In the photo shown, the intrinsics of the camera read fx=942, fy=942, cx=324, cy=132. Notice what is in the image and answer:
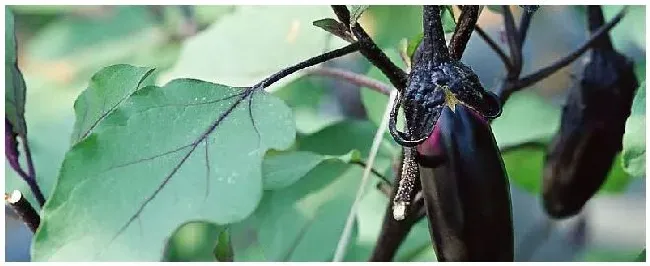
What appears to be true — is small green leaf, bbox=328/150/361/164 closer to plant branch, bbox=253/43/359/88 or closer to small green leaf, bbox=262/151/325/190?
small green leaf, bbox=262/151/325/190

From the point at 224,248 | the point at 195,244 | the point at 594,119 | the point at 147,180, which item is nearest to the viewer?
the point at 147,180

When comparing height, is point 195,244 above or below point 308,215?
below

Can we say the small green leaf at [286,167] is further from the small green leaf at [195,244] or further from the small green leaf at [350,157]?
the small green leaf at [195,244]

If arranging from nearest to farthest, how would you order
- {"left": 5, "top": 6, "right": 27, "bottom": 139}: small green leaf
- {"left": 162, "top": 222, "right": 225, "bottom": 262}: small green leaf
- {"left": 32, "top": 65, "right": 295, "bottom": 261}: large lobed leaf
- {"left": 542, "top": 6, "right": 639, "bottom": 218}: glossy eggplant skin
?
1. {"left": 32, "top": 65, "right": 295, "bottom": 261}: large lobed leaf
2. {"left": 5, "top": 6, "right": 27, "bottom": 139}: small green leaf
3. {"left": 542, "top": 6, "right": 639, "bottom": 218}: glossy eggplant skin
4. {"left": 162, "top": 222, "right": 225, "bottom": 262}: small green leaf

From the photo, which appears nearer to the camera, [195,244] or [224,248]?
[224,248]

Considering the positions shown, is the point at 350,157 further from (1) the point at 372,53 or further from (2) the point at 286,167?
(1) the point at 372,53

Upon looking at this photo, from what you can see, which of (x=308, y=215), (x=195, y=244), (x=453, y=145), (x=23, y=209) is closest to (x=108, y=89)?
(x=23, y=209)

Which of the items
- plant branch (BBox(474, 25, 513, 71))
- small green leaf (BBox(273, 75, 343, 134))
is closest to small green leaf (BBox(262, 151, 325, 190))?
plant branch (BBox(474, 25, 513, 71))
